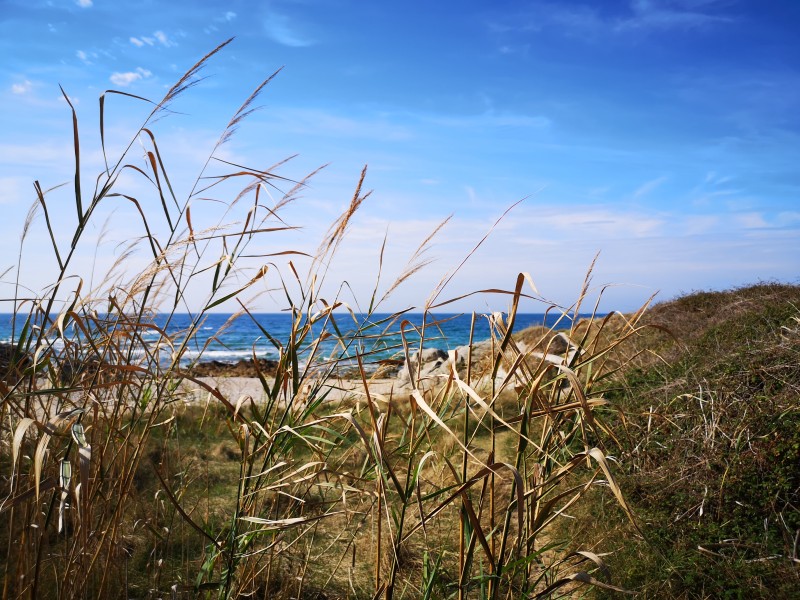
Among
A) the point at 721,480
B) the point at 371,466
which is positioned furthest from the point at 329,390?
the point at 721,480

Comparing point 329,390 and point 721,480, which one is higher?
point 329,390

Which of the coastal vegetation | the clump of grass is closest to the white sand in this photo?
the coastal vegetation

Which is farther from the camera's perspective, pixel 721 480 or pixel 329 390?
pixel 721 480

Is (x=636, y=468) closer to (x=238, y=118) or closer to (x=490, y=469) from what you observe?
(x=490, y=469)

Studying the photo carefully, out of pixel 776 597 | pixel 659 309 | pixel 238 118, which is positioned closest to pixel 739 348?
pixel 776 597

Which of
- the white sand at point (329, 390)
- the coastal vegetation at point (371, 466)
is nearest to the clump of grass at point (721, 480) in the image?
the coastal vegetation at point (371, 466)

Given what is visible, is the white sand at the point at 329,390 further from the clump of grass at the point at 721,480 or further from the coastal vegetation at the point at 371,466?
the clump of grass at the point at 721,480

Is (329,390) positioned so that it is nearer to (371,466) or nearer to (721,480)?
(371,466)

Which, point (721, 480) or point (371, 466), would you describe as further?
point (721, 480)

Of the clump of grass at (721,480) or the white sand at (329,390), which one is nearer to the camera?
the white sand at (329,390)

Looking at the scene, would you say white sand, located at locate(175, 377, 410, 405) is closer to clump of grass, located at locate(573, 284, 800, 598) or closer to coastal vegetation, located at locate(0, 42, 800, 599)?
coastal vegetation, located at locate(0, 42, 800, 599)

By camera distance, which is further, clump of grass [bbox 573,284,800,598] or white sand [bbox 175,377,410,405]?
clump of grass [bbox 573,284,800,598]

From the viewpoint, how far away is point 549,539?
11.9 ft

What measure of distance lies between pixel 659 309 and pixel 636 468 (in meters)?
6.49
